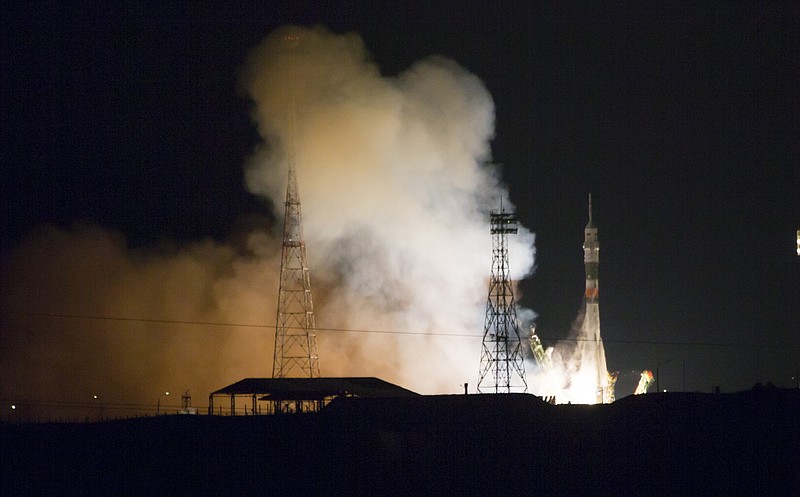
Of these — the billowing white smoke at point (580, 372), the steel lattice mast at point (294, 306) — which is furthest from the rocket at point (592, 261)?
the steel lattice mast at point (294, 306)

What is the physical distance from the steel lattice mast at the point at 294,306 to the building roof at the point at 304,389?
512 centimetres

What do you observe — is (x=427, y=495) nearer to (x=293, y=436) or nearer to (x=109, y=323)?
(x=293, y=436)

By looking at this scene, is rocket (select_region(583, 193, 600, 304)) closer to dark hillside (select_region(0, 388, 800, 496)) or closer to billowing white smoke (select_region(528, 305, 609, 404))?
billowing white smoke (select_region(528, 305, 609, 404))

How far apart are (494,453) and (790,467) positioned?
1008cm

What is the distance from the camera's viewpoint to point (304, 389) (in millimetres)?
64562

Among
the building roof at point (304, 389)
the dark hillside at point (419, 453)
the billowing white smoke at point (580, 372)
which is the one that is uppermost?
the billowing white smoke at point (580, 372)

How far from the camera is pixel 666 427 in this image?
177ft

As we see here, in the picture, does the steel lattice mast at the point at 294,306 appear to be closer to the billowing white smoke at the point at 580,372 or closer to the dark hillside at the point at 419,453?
the billowing white smoke at the point at 580,372

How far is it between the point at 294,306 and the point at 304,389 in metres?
13.8

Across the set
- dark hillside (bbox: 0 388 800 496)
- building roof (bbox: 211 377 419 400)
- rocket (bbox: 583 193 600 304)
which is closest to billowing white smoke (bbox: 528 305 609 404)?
rocket (bbox: 583 193 600 304)

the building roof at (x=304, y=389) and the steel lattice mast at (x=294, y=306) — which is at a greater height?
the steel lattice mast at (x=294, y=306)

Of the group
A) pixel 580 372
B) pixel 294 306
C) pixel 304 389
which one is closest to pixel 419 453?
pixel 304 389

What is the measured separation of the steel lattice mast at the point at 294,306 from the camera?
237ft

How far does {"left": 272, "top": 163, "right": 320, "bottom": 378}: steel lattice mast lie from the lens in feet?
237
